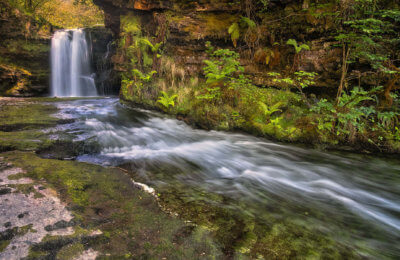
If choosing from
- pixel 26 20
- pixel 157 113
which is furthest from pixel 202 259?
pixel 26 20

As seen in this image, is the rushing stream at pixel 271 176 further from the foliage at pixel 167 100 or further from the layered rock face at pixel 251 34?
the layered rock face at pixel 251 34

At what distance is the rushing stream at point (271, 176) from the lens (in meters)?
2.29

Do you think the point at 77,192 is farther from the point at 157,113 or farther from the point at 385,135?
the point at 385,135

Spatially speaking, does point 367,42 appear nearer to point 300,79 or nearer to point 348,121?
point 300,79

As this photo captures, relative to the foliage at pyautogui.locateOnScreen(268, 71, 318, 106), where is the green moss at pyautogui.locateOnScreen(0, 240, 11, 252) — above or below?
below

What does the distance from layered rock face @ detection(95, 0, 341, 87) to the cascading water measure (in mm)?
6960

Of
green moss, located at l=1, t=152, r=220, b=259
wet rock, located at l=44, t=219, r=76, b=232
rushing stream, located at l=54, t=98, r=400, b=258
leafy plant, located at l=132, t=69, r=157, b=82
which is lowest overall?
rushing stream, located at l=54, t=98, r=400, b=258

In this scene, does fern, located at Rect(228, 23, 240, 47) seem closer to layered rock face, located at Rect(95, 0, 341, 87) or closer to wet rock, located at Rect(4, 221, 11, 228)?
layered rock face, located at Rect(95, 0, 341, 87)

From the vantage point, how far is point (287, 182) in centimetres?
359

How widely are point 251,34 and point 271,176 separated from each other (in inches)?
199

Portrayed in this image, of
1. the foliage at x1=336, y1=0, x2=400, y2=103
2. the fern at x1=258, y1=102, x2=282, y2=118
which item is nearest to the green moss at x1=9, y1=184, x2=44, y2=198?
the fern at x1=258, y1=102, x2=282, y2=118

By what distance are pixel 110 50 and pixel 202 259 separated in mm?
15137

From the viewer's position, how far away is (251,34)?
6754 millimetres

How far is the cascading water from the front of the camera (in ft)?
42.1
